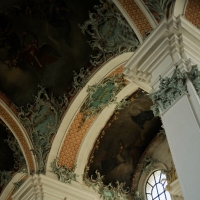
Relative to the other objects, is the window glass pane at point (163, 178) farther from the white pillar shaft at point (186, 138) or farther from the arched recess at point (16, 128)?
the white pillar shaft at point (186, 138)

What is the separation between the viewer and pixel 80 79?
9.37m

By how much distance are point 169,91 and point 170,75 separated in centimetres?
32

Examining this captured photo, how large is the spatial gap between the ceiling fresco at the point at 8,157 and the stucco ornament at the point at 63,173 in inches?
56.5

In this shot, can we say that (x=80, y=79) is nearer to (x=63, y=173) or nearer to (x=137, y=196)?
(x=63, y=173)

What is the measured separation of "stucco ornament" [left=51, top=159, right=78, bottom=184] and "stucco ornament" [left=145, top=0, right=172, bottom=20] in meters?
4.74

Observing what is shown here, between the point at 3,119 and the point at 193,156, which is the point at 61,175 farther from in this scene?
the point at 193,156

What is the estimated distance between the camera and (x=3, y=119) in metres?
10.0

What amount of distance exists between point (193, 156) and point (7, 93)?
6.82m

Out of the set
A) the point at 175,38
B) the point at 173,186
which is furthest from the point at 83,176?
the point at 175,38

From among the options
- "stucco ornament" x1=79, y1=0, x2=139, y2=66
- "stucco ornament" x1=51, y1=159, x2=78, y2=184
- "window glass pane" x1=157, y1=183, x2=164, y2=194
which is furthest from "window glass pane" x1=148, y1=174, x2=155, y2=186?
"stucco ornament" x1=79, y1=0, x2=139, y2=66

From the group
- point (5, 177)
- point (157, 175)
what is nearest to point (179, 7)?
point (157, 175)

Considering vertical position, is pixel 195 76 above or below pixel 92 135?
below

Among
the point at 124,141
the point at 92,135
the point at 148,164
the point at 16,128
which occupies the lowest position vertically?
the point at 148,164

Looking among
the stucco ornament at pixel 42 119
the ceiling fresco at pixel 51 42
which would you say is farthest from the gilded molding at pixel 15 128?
the ceiling fresco at pixel 51 42
